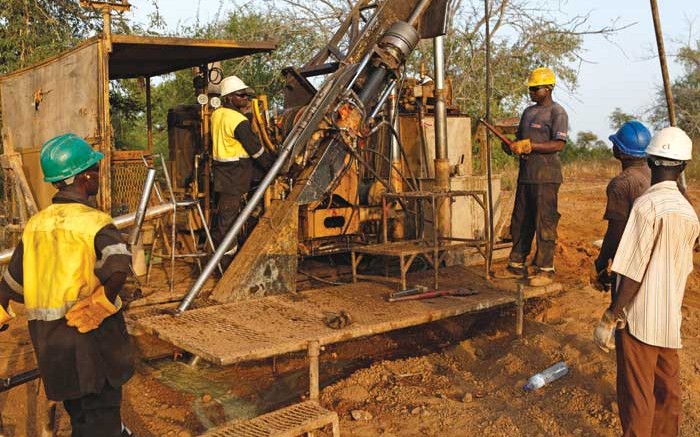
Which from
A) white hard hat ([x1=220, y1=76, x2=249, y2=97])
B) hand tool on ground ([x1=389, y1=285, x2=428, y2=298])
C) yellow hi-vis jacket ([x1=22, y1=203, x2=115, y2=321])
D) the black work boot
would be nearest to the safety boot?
the black work boot

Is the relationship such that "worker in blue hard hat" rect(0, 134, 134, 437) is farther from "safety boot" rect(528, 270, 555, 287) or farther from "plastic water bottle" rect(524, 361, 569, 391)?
"safety boot" rect(528, 270, 555, 287)

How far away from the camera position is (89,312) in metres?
3.06

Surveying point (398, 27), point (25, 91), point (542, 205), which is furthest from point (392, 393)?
point (25, 91)

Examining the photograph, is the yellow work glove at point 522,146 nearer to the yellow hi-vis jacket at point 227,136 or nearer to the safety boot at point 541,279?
the safety boot at point 541,279

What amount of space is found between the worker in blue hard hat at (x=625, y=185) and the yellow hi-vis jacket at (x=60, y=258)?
310 centimetres

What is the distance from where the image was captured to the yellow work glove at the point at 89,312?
3.05 m

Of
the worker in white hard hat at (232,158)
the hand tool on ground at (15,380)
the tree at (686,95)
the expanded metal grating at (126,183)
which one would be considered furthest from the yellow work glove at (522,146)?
the tree at (686,95)

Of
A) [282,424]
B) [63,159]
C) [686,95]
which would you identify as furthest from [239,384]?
[686,95]

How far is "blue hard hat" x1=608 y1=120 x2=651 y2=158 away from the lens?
4.35 m

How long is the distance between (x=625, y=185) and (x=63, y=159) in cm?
335

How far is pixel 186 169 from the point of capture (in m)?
7.78

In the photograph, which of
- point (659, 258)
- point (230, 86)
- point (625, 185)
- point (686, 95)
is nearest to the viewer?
point (659, 258)

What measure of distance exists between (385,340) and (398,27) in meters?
3.17

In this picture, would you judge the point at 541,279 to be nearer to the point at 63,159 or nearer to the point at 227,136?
the point at 227,136
